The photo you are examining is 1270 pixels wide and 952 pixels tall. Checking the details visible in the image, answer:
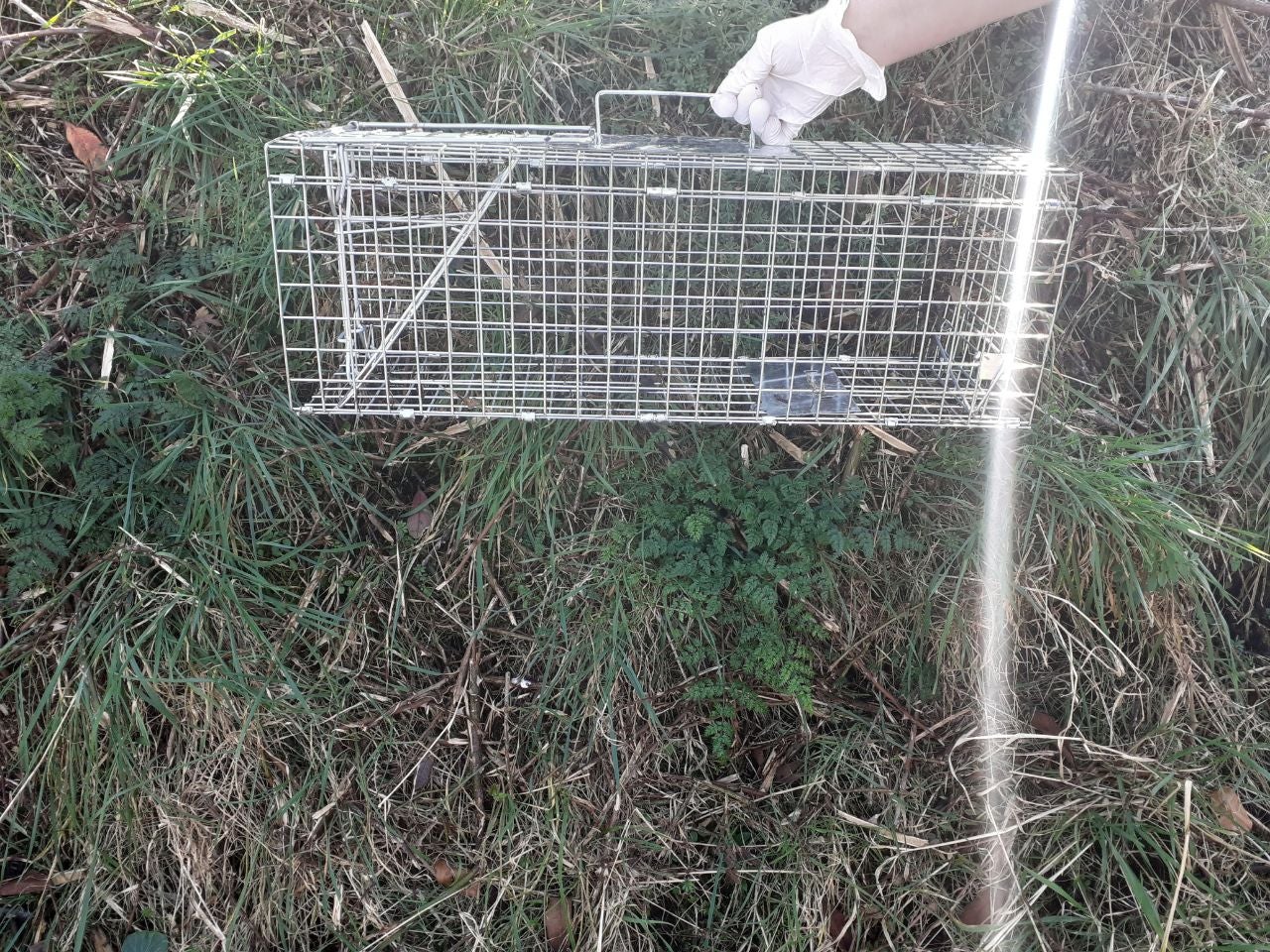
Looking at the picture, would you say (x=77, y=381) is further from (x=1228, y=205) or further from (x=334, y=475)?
(x=1228, y=205)

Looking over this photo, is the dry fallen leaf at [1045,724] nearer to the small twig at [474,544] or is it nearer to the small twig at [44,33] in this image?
the small twig at [474,544]

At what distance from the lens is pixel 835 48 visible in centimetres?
194

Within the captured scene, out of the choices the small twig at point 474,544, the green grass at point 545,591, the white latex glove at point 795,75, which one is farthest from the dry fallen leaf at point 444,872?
the white latex glove at point 795,75

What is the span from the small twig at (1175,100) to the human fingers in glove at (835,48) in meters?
0.61

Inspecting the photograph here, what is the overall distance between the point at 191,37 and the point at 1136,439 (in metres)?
2.56

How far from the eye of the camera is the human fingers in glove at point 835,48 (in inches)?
75.4

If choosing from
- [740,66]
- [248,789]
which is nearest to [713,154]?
[740,66]

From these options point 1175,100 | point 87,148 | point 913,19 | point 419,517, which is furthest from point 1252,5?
point 87,148

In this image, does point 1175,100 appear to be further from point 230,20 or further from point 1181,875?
point 230,20

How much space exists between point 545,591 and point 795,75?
4.29 feet

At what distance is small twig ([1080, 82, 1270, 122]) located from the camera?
2.46 m

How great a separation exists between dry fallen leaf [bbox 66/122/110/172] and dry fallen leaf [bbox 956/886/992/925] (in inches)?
109

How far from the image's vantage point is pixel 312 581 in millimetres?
2398

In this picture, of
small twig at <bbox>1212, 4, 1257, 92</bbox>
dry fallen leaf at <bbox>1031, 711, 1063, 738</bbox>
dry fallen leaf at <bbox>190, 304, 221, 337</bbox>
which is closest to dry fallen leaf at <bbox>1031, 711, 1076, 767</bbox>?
dry fallen leaf at <bbox>1031, 711, 1063, 738</bbox>
